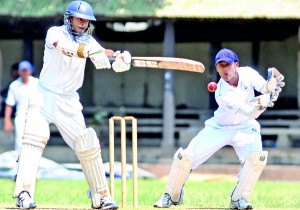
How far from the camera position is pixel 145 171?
58.7 feet

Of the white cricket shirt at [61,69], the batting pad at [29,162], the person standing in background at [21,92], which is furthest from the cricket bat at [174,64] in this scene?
the person standing in background at [21,92]

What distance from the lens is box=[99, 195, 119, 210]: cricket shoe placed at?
949 cm

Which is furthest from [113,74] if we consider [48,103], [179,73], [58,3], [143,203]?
[48,103]

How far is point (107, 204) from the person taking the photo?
951cm

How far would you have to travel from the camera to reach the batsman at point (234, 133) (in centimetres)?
988

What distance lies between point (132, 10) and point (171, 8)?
1.98 feet

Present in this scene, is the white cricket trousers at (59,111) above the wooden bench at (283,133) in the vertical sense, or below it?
below

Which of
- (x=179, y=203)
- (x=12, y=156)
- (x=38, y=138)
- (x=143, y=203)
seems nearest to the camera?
(x=38, y=138)

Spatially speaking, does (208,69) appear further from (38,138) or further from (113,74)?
(38,138)

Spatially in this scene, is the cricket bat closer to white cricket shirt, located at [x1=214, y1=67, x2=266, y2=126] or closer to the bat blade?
the bat blade

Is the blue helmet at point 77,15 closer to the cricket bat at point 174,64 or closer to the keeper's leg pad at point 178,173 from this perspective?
the cricket bat at point 174,64

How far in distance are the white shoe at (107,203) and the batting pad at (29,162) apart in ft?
1.86

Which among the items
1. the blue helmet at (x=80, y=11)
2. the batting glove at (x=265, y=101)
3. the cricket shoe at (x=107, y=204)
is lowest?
the cricket shoe at (x=107, y=204)

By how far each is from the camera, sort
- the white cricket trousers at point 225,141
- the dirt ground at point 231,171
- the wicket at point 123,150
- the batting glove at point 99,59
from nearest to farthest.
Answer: the batting glove at point 99,59 → the wicket at point 123,150 → the white cricket trousers at point 225,141 → the dirt ground at point 231,171
